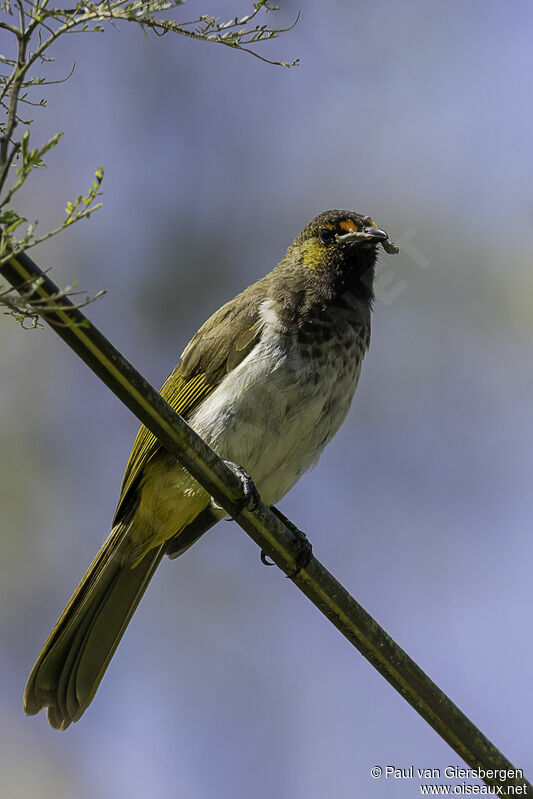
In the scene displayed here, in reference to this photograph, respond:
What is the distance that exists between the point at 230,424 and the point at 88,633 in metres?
1.10

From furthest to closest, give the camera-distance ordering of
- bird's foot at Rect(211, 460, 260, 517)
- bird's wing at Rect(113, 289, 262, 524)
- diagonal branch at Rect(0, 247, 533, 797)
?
bird's wing at Rect(113, 289, 262, 524) < bird's foot at Rect(211, 460, 260, 517) < diagonal branch at Rect(0, 247, 533, 797)

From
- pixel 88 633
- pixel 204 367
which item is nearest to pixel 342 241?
pixel 204 367

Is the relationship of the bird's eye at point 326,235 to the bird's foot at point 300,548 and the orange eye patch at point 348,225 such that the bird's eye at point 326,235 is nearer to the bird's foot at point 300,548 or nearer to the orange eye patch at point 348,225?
the orange eye patch at point 348,225

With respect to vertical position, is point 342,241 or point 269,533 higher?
point 342,241

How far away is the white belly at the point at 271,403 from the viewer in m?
3.72

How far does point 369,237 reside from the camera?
14.0 feet

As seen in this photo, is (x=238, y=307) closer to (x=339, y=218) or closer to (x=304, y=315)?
(x=304, y=315)

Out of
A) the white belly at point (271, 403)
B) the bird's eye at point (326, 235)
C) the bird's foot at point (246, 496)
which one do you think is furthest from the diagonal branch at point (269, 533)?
the bird's eye at point (326, 235)

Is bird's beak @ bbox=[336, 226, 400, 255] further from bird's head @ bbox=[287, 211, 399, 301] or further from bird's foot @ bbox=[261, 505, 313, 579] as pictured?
bird's foot @ bbox=[261, 505, 313, 579]

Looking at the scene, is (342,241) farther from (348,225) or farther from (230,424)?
(230,424)

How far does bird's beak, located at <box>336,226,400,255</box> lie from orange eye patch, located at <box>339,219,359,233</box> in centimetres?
4

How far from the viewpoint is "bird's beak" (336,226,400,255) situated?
4.27m

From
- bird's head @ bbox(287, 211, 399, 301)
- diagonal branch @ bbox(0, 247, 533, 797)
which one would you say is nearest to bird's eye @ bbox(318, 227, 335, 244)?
bird's head @ bbox(287, 211, 399, 301)

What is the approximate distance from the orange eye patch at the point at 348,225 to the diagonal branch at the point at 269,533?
203 cm
